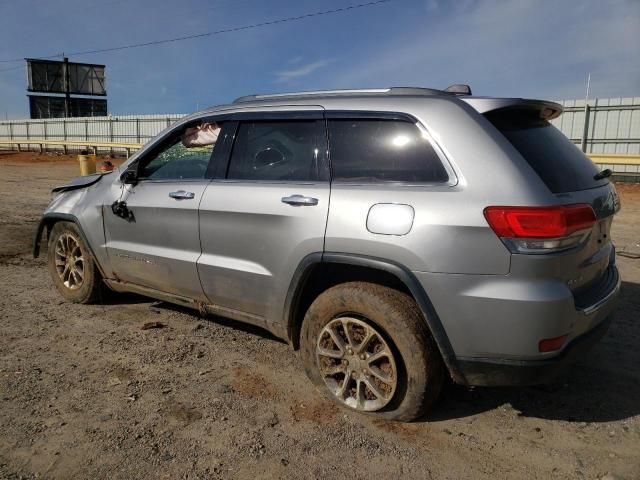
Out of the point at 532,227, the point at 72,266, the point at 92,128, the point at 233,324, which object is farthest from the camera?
the point at 92,128

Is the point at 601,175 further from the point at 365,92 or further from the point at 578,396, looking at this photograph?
the point at 365,92

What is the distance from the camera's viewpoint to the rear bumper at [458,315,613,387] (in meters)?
2.46

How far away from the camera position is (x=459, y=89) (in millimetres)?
A: 3125

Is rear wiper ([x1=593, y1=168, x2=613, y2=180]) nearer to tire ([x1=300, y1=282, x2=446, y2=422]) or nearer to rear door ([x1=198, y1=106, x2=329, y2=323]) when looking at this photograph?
tire ([x1=300, y1=282, x2=446, y2=422])

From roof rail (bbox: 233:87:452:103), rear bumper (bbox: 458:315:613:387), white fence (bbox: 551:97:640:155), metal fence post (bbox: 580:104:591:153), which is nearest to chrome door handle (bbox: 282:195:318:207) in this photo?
roof rail (bbox: 233:87:452:103)

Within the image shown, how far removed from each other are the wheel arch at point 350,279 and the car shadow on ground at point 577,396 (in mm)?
578

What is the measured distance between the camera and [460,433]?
9.14 feet

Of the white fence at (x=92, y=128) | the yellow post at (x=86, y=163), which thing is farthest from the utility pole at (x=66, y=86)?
the yellow post at (x=86, y=163)

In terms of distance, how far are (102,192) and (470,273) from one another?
3.14m

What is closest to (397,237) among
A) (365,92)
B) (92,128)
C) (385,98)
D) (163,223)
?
(385,98)

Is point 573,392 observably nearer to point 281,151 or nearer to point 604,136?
point 281,151

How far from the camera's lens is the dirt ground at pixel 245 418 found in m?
2.48

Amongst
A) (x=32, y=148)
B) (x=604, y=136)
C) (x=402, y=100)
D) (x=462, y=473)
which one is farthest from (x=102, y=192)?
(x=32, y=148)

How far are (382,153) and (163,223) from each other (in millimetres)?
1766
